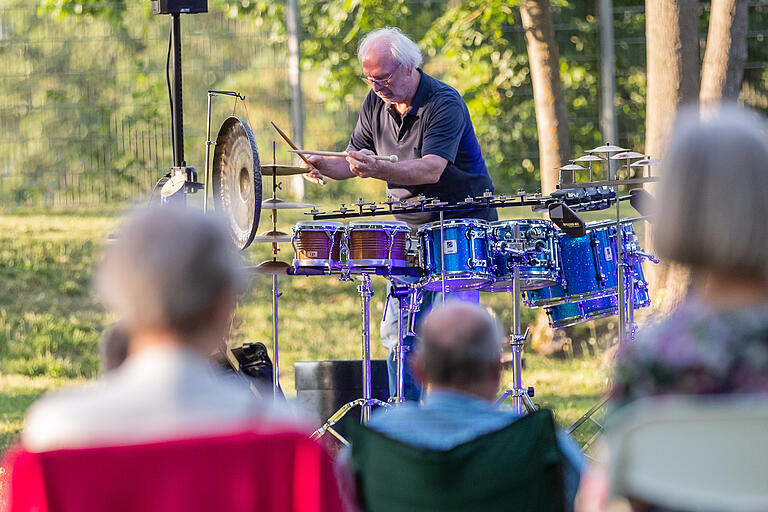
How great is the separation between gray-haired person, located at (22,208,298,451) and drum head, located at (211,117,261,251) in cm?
278

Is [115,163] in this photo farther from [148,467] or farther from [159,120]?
[148,467]

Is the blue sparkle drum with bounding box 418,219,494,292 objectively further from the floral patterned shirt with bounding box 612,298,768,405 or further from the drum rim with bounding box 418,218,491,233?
the floral patterned shirt with bounding box 612,298,768,405

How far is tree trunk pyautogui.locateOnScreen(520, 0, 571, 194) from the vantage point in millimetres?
9484

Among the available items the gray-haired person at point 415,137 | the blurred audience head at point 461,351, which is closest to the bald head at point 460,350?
the blurred audience head at point 461,351

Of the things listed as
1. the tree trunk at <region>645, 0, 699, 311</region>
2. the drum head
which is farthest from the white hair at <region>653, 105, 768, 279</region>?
the tree trunk at <region>645, 0, 699, 311</region>

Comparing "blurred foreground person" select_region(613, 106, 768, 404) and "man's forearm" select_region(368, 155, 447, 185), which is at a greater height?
"man's forearm" select_region(368, 155, 447, 185)

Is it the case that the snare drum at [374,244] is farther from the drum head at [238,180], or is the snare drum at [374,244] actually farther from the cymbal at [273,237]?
the drum head at [238,180]

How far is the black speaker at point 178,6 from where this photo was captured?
5285 mm

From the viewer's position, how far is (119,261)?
194 cm

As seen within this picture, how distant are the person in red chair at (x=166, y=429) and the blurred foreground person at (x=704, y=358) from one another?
0.51 metres

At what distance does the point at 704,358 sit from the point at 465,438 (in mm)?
581

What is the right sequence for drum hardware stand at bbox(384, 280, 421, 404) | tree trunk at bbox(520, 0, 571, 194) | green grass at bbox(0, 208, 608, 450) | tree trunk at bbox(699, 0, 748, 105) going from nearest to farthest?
drum hardware stand at bbox(384, 280, 421, 404) → tree trunk at bbox(699, 0, 748, 105) → green grass at bbox(0, 208, 608, 450) → tree trunk at bbox(520, 0, 571, 194)

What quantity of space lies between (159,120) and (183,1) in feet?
22.7

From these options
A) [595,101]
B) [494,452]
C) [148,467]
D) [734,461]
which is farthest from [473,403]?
[595,101]
